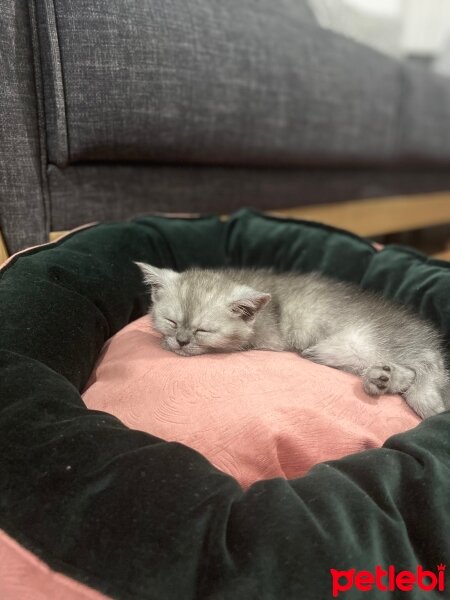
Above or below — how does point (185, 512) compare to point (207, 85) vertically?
below

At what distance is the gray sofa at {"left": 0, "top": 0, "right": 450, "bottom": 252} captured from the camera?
3.78 ft

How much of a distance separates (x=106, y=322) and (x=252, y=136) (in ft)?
2.76

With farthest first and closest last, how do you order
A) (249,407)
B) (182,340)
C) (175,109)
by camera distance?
(175,109) → (182,340) → (249,407)

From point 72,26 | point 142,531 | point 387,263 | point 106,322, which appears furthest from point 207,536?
point 72,26

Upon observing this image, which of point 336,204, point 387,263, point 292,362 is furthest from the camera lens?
point 336,204

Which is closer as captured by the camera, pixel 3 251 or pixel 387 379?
pixel 387 379

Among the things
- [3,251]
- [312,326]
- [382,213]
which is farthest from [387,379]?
[382,213]

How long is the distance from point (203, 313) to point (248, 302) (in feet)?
0.34

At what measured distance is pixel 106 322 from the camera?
1.10m

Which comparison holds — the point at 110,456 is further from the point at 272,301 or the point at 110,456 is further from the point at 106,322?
the point at 272,301

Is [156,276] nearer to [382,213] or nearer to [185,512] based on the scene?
[185,512]

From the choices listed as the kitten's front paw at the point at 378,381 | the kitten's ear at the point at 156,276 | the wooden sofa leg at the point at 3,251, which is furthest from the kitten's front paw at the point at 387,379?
the wooden sofa leg at the point at 3,251
